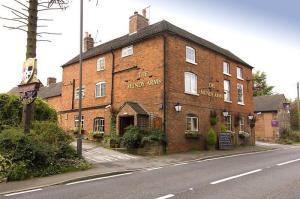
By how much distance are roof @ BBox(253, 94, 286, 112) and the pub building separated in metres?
13.9

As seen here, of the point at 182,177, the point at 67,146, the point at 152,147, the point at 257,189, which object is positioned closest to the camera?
the point at 257,189

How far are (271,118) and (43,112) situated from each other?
1292 inches

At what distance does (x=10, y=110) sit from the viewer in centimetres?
1859

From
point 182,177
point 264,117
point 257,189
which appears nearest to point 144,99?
point 182,177

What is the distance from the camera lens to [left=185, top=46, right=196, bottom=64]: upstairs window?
2528cm

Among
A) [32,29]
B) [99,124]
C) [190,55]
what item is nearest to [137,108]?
[99,124]

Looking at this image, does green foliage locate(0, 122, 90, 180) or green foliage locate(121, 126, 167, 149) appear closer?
green foliage locate(0, 122, 90, 180)

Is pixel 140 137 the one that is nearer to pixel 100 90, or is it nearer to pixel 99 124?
pixel 99 124

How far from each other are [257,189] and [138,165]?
744cm

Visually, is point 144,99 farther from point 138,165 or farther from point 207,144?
point 138,165

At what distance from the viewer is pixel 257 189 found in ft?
31.9

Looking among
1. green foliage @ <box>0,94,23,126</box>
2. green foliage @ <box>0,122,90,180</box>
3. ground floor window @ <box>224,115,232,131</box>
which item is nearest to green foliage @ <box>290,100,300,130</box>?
ground floor window @ <box>224,115,232,131</box>

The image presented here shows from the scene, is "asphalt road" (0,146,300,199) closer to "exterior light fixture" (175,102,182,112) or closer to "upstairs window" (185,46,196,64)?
"exterior light fixture" (175,102,182,112)

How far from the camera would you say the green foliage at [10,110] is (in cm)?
1830
